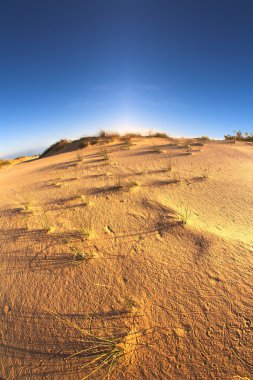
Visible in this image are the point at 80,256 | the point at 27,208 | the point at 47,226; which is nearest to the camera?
the point at 80,256

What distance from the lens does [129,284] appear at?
85.8 inches

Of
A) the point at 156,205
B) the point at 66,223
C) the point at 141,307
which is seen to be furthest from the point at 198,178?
the point at 141,307

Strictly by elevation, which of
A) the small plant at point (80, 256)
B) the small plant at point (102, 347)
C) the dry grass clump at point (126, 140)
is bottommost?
the small plant at point (102, 347)

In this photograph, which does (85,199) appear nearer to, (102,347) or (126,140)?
(102,347)

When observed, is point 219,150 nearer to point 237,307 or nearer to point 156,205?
point 156,205

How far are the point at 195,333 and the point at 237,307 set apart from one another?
475 mm

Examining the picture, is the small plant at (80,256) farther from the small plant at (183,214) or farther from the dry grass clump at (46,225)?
the small plant at (183,214)

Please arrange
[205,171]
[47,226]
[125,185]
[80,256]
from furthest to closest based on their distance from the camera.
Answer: [205,171], [125,185], [47,226], [80,256]

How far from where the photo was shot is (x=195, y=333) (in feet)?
5.70

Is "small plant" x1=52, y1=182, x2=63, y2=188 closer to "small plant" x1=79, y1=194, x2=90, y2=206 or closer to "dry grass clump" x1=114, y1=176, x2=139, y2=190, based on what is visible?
"small plant" x1=79, y1=194, x2=90, y2=206

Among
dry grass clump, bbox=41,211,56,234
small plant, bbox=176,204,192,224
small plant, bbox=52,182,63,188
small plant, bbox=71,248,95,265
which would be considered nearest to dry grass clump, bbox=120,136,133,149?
small plant, bbox=52,182,63,188

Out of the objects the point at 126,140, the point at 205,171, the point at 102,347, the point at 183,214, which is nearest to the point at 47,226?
the point at 102,347

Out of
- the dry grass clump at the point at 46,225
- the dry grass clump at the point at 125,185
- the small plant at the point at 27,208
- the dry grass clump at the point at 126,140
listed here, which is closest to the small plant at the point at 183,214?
the dry grass clump at the point at 125,185

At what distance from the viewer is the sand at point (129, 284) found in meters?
1.64
